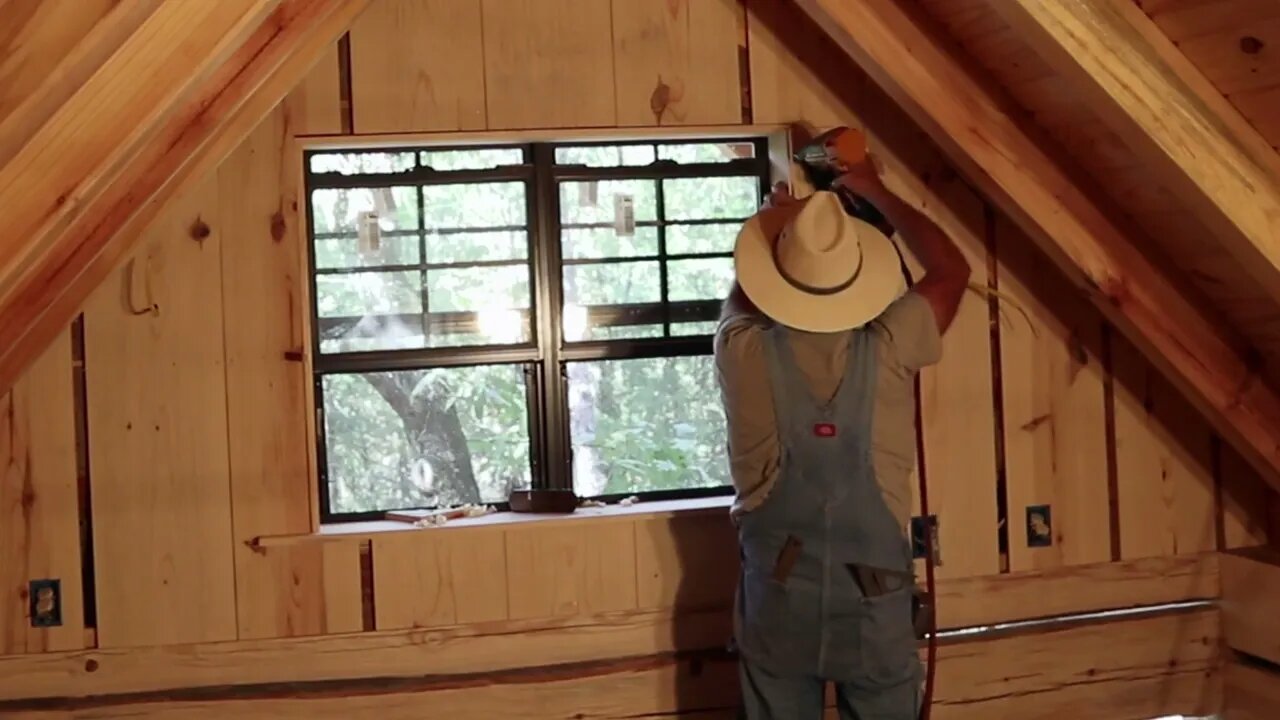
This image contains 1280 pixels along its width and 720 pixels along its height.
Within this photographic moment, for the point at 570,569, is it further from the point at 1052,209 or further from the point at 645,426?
the point at 1052,209

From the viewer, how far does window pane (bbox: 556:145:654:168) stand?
339 centimetres

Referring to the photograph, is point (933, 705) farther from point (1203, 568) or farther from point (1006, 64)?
point (1006, 64)

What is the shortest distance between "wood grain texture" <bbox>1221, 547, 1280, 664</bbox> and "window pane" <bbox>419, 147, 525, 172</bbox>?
2130 millimetres

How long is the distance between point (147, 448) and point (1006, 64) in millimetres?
2130

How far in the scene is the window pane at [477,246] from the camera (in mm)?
3355

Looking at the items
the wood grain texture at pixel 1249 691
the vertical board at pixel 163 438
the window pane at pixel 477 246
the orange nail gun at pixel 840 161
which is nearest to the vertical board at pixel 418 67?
the window pane at pixel 477 246

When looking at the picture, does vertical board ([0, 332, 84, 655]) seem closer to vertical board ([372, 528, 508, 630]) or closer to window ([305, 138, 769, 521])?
window ([305, 138, 769, 521])

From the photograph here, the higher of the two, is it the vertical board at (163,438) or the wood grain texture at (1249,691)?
the vertical board at (163,438)

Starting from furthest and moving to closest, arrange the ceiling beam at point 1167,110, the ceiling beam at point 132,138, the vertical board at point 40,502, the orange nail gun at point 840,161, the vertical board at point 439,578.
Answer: the vertical board at point 439,578
the vertical board at point 40,502
the orange nail gun at point 840,161
the ceiling beam at point 1167,110
the ceiling beam at point 132,138

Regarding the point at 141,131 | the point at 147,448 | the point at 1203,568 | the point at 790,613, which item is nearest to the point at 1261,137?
the point at 790,613

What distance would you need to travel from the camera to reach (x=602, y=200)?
11.2 ft

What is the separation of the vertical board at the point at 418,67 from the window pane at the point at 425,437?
64cm

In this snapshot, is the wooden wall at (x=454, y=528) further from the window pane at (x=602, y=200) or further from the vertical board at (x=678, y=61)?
the window pane at (x=602, y=200)

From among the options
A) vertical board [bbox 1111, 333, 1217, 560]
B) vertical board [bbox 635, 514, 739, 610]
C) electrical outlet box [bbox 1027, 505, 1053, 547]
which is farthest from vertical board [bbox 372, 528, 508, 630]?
vertical board [bbox 1111, 333, 1217, 560]
